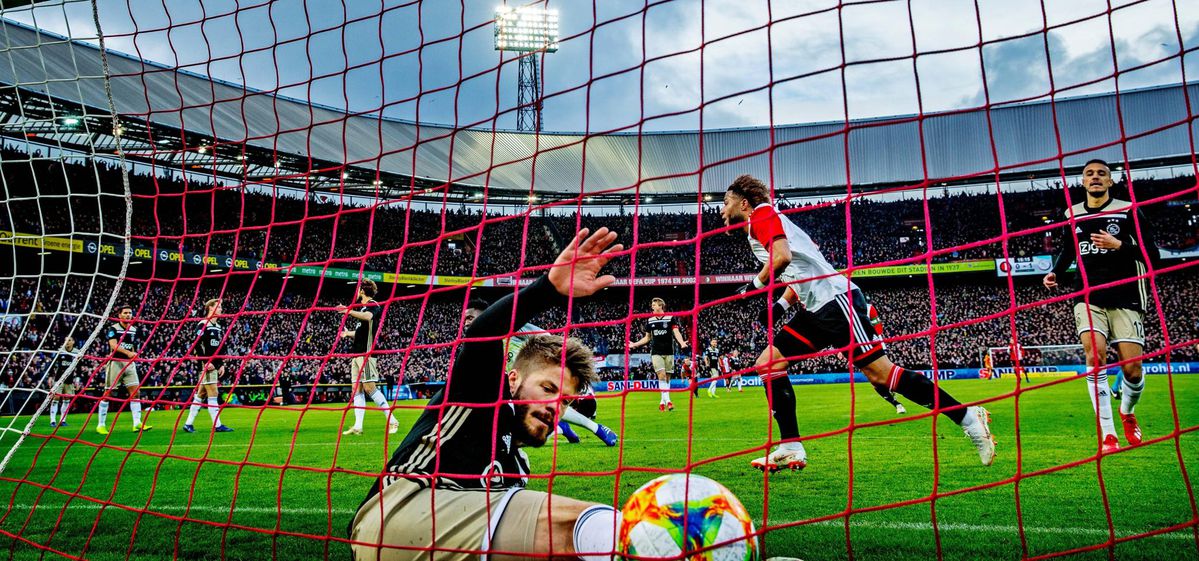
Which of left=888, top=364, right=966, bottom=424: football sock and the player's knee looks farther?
the player's knee

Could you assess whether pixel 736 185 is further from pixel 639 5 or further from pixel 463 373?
pixel 463 373

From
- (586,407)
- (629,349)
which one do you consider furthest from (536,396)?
(586,407)

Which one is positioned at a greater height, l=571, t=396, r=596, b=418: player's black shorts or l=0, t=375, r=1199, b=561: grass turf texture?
l=571, t=396, r=596, b=418: player's black shorts

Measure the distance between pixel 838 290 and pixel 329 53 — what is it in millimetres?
3720

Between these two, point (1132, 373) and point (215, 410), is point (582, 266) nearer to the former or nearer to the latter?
point (1132, 373)

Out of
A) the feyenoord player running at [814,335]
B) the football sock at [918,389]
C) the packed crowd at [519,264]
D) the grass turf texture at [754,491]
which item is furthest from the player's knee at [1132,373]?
the packed crowd at [519,264]

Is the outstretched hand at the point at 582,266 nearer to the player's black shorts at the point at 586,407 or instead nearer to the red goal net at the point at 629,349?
the red goal net at the point at 629,349

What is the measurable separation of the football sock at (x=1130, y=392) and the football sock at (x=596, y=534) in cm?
496

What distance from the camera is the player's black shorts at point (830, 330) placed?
4.74 metres

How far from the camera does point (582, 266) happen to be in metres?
3.14

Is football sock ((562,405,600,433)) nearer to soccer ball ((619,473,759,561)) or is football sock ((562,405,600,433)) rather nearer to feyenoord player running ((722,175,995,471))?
feyenoord player running ((722,175,995,471))

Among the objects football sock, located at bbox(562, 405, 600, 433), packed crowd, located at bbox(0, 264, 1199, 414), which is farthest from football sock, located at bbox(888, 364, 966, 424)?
packed crowd, located at bbox(0, 264, 1199, 414)

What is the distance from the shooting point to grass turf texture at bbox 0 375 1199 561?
3326 mm

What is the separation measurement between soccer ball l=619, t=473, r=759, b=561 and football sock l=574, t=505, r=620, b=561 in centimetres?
6
